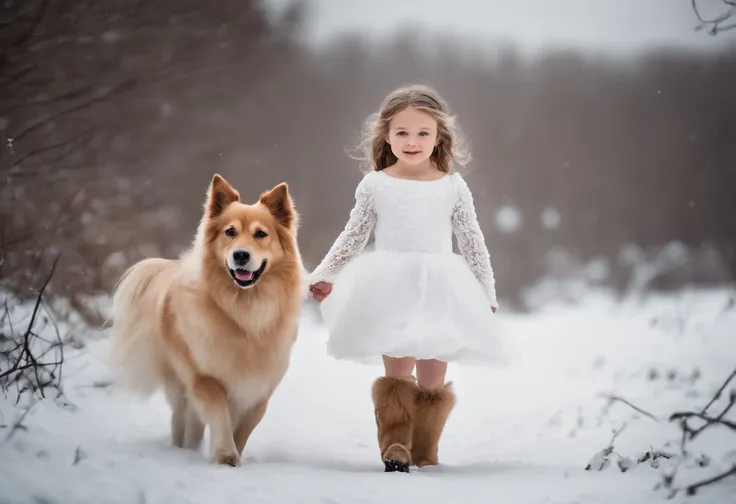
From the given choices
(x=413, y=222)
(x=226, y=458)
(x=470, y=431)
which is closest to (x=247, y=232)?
(x=413, y=222)

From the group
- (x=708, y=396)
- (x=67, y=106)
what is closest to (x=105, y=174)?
(x=67, y=106)

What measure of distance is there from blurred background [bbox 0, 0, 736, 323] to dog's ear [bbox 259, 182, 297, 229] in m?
2.63

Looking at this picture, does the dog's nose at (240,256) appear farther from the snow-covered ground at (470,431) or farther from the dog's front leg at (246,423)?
the snow-covered ground at (470,431)

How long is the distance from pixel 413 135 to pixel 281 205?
69cm

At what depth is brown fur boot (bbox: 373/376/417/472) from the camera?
115 inches

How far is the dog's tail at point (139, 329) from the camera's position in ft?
11.1

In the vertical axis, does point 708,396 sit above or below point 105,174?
below

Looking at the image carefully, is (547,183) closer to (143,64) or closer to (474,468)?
(143,64)

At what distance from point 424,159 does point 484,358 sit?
0.96m

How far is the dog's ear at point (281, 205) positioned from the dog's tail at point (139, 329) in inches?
26.4

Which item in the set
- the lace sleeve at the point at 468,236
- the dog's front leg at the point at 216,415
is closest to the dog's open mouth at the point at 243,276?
the dog's front leg at the point at 216,415

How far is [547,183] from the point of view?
378 inches

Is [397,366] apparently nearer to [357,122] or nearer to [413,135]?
[413,135]

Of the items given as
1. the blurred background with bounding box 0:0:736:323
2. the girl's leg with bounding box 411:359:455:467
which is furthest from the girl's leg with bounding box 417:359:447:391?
the blurred background with bounding box 0:0:736:323
